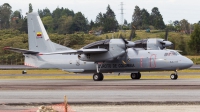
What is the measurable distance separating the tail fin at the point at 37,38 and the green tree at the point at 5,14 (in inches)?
5056

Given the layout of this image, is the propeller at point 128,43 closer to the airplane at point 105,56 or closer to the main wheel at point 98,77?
the airplane at point 105,56

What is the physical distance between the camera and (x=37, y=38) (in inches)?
1893

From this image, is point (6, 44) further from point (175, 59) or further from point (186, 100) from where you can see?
point (186, 100)

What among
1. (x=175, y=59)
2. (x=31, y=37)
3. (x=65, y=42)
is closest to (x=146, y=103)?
(x=175, y=59)

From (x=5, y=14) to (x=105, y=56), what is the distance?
147 m

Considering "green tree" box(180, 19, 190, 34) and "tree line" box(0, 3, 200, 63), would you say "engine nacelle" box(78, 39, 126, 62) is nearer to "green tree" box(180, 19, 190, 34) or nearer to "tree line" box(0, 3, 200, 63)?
"tree line" box(0, 3, 200, 63)

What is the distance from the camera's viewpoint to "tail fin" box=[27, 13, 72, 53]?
47625mm

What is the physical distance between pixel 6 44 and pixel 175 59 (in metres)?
57.6

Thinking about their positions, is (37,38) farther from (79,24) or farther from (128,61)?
(79,24)

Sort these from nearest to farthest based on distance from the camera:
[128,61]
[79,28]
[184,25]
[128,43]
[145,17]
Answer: [128,61] < [128,43] < [79,28] < [184,25] < [145,17]

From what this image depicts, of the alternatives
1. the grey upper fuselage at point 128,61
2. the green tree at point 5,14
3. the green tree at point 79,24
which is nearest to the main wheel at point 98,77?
the grey upper fuselage at point 128,61

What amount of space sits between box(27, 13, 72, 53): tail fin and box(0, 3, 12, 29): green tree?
128m

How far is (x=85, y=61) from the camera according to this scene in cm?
4531

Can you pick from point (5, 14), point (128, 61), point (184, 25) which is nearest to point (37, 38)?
point (128, 61)
